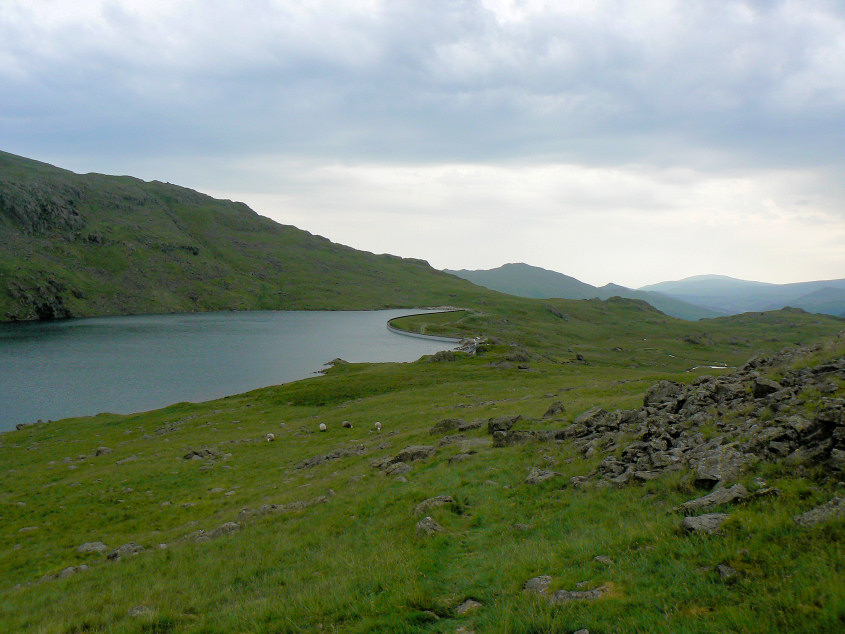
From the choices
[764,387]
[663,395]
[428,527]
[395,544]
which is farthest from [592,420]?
[395,544]

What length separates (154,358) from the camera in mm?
104312

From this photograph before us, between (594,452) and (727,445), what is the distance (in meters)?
5.32

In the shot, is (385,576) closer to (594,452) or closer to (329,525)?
(329,525)

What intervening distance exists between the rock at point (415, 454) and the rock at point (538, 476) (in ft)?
25.6

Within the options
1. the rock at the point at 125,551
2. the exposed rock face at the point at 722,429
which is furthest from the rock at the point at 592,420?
the rock at the point at 125,551

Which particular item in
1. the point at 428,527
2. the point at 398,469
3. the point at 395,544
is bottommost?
the point at 398,469

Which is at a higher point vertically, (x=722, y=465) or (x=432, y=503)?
(x=722, y=465)

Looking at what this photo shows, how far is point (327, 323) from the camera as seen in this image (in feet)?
640

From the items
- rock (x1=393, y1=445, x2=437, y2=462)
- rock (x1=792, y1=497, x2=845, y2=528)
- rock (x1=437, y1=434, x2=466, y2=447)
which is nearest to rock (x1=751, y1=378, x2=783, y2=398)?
rock (x1=792, y1=497, x2=845, y2=528)

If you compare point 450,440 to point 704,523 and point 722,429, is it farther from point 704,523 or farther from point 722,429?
point 704,523

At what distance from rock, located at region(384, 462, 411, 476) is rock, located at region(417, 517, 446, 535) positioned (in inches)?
288

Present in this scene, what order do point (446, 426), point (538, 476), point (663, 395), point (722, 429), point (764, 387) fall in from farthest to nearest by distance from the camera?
point (446, 426) < point (663, 395) < point (538, 476) < point (764, 387) < point (722, 429)

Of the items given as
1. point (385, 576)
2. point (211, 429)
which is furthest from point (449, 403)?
point (385, 576)

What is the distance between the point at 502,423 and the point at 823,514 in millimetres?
17348
